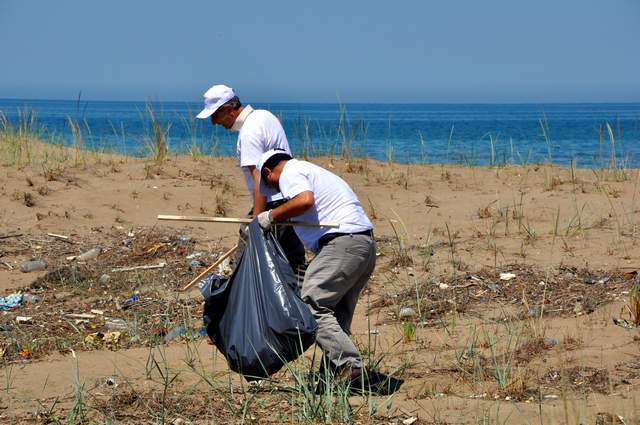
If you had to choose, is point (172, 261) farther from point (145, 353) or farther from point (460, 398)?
point (460, 398)

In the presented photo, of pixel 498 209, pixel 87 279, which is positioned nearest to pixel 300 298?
pixel 87 279

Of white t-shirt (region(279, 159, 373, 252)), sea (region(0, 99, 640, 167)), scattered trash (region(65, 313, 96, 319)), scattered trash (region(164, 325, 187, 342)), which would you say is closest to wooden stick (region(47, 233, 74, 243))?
scattered trash (region(65, 313, 96, 319))

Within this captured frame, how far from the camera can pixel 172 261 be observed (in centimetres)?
822

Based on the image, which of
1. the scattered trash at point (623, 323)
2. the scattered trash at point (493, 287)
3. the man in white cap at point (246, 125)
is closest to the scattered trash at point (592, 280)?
the scattered trash at point (493, 287)

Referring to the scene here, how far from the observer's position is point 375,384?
16.0 feet

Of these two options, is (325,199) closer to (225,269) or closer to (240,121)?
(240,121)

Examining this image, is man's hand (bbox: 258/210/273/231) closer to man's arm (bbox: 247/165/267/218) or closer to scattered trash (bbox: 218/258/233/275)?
man's arm (bbox: 247/165/267/218)

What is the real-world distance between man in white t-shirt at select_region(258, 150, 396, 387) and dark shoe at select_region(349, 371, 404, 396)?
4 centimetres

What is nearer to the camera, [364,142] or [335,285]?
[335,285]

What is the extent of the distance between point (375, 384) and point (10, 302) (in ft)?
11.7

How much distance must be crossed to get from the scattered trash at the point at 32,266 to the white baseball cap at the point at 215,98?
303 cm

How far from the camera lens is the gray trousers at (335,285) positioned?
4.61 m

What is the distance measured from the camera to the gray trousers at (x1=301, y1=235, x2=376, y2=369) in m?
4.61

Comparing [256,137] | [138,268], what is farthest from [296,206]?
[138,268]
